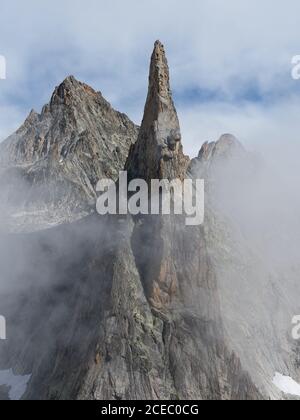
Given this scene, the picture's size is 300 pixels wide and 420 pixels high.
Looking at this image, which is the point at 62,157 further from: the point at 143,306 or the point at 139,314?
the point at 139,314

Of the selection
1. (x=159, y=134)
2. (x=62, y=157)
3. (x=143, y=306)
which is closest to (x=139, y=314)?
(x=143, y=306)

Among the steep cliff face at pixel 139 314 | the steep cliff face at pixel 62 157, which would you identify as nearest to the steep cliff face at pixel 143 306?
the steep cliff face at pixel 139 314

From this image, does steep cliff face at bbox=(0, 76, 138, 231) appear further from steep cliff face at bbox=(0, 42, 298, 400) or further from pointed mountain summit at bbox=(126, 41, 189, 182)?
pointed mountain summit at bbox=(126, 41, 189, 182)

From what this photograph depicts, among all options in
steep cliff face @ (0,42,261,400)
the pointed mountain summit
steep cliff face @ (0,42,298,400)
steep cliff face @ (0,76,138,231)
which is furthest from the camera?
steep cliff face @ (0,76,138,231)

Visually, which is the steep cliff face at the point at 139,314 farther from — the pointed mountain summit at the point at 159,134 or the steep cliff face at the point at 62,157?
the steep cliff face at the point at 62,157

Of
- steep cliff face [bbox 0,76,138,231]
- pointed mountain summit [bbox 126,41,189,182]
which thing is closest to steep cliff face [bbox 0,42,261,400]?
pointed mountain summit [bbox 126,41,189,182]
